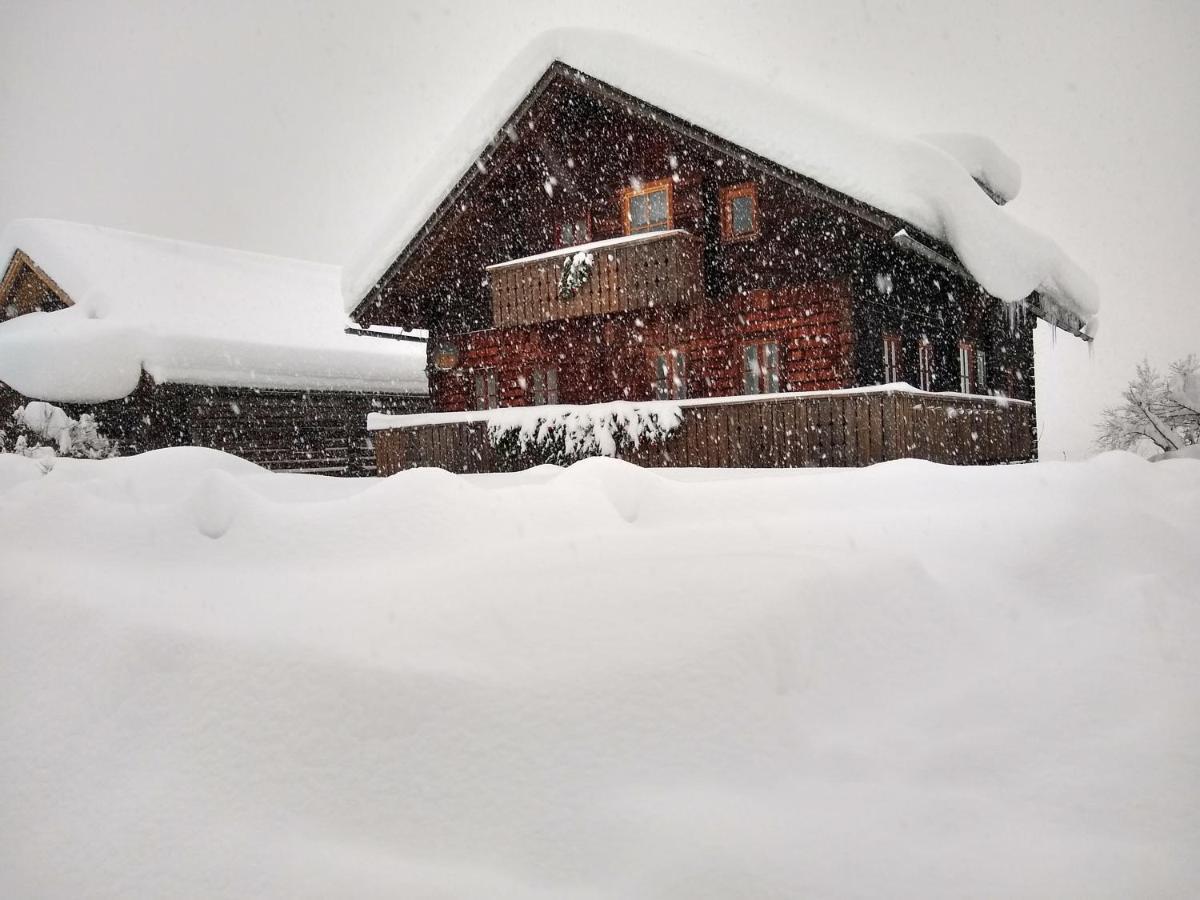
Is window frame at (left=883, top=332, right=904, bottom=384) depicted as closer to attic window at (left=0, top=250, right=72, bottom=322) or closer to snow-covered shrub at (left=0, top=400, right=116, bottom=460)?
snow-covered shrub at (left=0, top=400, right=116, bottom=460)

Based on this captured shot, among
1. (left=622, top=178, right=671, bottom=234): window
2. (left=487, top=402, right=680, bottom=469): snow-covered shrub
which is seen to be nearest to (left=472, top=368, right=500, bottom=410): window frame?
(left=487, top=402, right=680, bottom=469): snow-covered shrub

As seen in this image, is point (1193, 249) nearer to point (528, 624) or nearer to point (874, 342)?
point (874, 342)

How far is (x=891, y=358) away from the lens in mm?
11445

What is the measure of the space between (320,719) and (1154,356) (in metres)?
87.7

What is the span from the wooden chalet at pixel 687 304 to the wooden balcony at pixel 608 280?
0.03 metres

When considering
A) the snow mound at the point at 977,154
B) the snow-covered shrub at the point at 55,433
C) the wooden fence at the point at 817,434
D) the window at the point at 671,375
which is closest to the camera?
the wooden fence at the point at 817,434

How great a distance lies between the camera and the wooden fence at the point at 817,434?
27.1ft

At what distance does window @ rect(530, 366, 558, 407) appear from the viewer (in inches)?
526

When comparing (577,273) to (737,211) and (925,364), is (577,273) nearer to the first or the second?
(737,211)

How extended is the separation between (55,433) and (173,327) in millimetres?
3427

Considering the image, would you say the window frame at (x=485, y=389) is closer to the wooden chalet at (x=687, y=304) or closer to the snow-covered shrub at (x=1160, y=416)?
the wooden chalet at (x=687, y=304)

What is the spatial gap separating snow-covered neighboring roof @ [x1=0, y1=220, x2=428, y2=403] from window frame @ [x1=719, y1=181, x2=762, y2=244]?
36.4 ft

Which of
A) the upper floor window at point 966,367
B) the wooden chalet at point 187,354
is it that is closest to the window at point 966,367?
the upper floor window at point 966,367

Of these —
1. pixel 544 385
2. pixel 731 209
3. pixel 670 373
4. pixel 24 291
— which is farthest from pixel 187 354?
pixel 731 209
